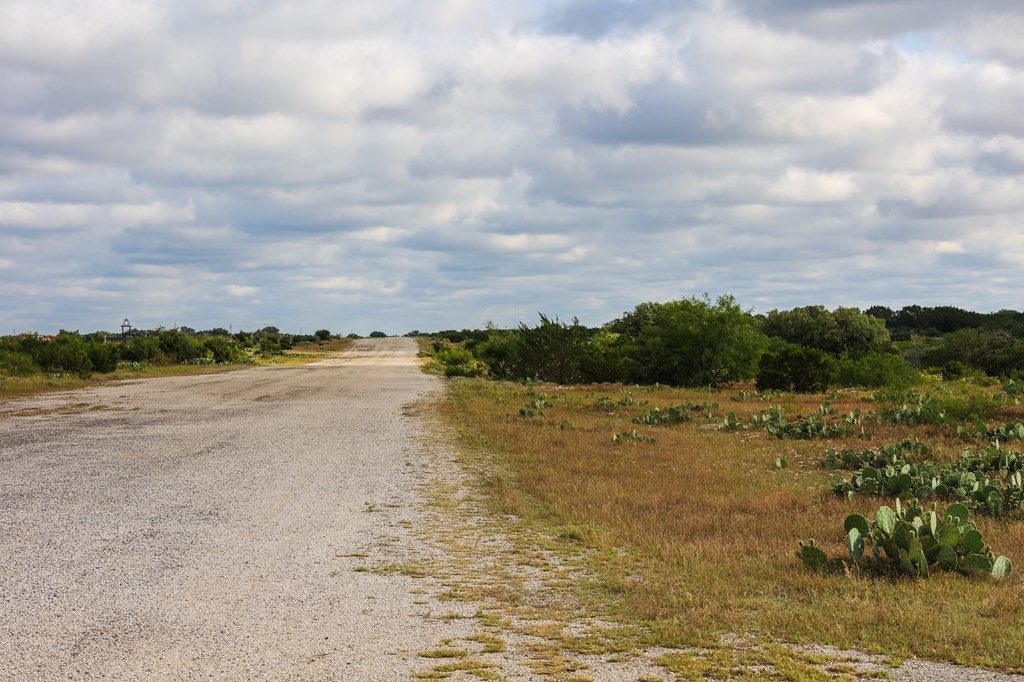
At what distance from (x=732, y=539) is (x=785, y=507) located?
2116 mm

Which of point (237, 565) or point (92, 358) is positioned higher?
point (92, 358)

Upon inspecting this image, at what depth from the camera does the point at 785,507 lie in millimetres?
10648

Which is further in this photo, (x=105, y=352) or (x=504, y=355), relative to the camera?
(x=504, y=355)

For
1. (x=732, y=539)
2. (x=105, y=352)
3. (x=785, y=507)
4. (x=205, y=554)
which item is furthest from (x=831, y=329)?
(x=205, y=554)

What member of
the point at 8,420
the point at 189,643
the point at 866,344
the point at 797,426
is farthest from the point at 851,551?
the point at 866,344

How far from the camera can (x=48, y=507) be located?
10719 mm

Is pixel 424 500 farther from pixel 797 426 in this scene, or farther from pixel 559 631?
pixel 797 426

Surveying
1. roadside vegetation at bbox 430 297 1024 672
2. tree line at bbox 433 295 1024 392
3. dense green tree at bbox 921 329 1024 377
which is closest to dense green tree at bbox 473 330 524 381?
tree line at bbox 433 295 1024 392

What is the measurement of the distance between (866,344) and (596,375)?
32675 mm

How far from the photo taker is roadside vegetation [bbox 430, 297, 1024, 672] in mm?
6227

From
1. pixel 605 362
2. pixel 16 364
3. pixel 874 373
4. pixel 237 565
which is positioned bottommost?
pixel 237 565

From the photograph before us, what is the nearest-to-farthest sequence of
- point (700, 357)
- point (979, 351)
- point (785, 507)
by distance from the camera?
point (785, 507), point (700, 357), point (979, 351)

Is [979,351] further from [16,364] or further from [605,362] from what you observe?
[16,364]

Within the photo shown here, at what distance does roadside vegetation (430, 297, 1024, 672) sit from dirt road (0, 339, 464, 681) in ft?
6.34
